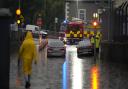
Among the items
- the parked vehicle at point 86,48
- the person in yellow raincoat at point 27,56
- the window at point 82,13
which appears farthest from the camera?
the window at point 82,13

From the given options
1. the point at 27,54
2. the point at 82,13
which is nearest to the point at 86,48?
the point at 27,54

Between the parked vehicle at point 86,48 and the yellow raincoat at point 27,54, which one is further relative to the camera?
the parked vehicle at point 86,48

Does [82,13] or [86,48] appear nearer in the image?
[86,48]

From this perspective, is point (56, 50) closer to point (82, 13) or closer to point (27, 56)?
point (27, 56)

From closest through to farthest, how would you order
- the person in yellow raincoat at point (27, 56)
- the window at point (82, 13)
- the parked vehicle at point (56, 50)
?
the person in yellow raincoat at point (27, 56), the parked vehicle at point (56, 50), the window at point (82, 13)

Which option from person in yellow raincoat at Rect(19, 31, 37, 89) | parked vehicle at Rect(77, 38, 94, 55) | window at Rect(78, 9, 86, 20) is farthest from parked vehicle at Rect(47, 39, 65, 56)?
window at Rect(78, 9, 86, 20)

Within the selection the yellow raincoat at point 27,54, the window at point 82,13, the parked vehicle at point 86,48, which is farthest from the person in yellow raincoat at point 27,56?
the window at point 82,13

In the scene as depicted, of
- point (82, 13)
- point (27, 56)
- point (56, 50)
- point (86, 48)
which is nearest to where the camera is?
point (27, 56)

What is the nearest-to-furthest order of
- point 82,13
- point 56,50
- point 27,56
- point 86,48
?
point 27,56 → point 56,50 → point 86,48 → point 82,13

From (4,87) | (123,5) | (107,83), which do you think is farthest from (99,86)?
(123,5)

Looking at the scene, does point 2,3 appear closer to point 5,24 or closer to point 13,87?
point 5,24

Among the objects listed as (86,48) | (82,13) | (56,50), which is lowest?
(56,50)

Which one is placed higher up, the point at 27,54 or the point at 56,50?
the point at 27,54

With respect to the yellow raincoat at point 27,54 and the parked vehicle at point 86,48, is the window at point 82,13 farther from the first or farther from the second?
the yellow raincoat at point 27,54
